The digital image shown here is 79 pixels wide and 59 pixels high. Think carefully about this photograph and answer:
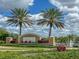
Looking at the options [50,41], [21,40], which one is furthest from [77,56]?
[21,40]

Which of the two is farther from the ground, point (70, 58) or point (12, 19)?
point (12, 19)

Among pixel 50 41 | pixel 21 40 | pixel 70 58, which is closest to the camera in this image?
pixel 70 58

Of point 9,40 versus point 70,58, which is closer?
point 70,58

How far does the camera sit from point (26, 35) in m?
98.7

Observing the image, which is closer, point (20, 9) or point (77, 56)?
point (77, 56)

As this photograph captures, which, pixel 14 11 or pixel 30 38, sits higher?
pixel 14 11

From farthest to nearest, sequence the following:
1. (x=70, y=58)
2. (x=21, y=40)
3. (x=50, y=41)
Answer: (x=21, y=40), (x=50, y=41), (x=70, y=58)

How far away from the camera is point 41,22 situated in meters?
99.1

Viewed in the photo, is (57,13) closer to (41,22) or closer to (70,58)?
(41,22)

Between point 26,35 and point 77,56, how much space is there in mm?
77928

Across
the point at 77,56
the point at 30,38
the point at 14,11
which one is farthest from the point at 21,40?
the point at 77,56

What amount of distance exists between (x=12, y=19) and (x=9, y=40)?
Answer: 7.67 metres

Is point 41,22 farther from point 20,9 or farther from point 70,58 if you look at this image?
point 70,58

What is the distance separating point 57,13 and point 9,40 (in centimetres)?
1763
